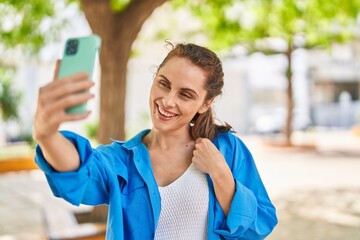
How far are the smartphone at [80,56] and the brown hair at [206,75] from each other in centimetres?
51

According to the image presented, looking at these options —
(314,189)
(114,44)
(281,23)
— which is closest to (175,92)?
(114,44)

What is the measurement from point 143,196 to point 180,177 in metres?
0.13

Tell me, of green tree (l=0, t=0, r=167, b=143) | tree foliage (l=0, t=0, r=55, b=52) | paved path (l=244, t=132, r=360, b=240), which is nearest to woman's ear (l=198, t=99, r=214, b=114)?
green tree (l=0, t=0, r=167, b=143)

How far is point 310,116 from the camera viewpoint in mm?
24781

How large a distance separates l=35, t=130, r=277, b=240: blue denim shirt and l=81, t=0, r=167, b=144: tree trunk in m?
3.41

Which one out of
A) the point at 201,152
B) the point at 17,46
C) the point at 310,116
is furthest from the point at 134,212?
the point at 310,116

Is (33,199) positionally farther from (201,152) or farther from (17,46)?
(201,152)

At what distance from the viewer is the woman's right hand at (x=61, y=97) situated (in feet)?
3.17

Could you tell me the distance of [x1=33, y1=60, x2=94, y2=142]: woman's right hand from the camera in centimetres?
97

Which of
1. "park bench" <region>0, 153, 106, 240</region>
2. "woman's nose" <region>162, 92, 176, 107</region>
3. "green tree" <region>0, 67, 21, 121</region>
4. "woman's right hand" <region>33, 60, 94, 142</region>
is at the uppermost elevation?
"woman's right hand" <region>33, 60, 94, 142</region>

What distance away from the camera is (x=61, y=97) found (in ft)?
3.19

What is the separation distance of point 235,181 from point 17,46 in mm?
6194

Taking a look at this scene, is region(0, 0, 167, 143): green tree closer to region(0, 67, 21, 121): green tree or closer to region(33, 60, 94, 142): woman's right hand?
region(33, 60, 94, 142): woman's right hand

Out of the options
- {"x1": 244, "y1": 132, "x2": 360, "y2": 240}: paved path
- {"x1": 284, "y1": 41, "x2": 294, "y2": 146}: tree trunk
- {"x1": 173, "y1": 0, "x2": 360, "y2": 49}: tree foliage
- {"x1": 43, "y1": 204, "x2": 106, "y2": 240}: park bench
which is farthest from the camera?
{"x1": 284, "y1": 41, "x2": 294, "y2": 146}: tree trunk
